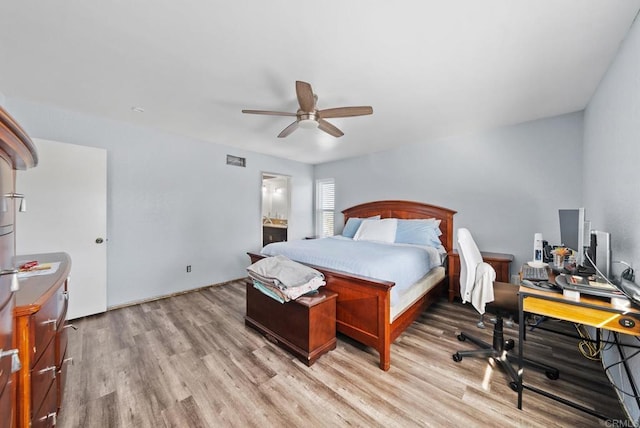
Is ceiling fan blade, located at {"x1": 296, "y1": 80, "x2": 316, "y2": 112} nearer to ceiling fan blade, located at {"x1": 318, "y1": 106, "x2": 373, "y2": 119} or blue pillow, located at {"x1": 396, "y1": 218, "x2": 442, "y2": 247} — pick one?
ceiling fan blade, located at {"x1": 318, "y1": 106, "x2": 373, "y2": 119}


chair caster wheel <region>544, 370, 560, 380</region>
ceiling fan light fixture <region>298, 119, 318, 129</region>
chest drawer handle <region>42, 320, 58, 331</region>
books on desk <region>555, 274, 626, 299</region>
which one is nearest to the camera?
chest drawer handle <region>42, 320, 58, 331</region>

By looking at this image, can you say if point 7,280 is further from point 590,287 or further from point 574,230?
point 574,230

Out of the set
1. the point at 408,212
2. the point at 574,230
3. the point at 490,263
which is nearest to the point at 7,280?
the point at 574,230

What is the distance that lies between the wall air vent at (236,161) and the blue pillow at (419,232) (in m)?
3.02

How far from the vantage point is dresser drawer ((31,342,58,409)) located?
1.01m

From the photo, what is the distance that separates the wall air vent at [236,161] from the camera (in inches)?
171

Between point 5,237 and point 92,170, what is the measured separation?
2782mm

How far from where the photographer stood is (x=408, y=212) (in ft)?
13.8

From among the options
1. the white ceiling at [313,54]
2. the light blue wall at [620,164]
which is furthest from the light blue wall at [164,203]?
the light blue wall at [620,164]

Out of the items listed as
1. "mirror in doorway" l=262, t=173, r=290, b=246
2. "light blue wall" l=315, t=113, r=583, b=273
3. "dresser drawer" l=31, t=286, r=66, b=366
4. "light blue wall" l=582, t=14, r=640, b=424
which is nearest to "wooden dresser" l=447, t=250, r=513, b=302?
"light blue wall" l=315, t=113, r=583, b=273

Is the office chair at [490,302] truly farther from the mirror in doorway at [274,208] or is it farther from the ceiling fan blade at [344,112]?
the mirror in doorway at [274,208]

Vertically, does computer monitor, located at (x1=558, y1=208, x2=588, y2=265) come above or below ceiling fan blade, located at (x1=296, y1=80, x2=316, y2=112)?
below

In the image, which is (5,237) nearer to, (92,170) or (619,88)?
(92,170)

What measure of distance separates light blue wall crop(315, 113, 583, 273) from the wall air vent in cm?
277
